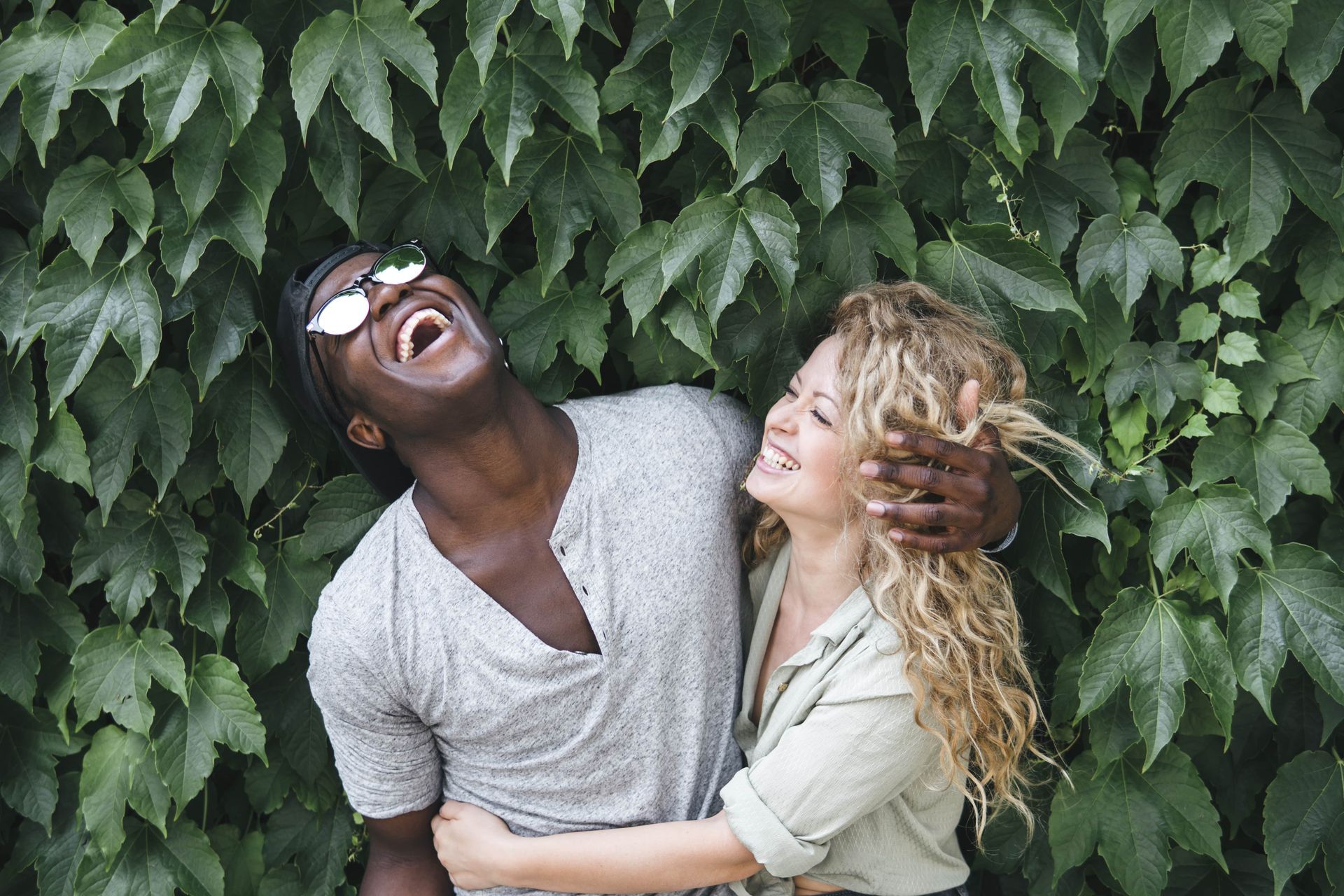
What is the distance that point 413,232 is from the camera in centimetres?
193

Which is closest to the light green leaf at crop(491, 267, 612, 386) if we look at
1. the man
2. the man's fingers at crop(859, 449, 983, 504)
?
the man

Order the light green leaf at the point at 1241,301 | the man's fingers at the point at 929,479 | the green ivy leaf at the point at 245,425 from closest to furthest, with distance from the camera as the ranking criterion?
the man's fingers at the point at 929,479 → the light green leaf at the point at 1241,301 → the green ivy leaf at the point at 245,425

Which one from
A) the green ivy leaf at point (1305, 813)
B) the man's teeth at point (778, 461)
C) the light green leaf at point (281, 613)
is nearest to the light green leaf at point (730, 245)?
the man's teeth at point (778, 461)

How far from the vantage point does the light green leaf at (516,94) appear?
172cm

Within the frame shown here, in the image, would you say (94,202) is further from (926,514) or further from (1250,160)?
(1250,160)

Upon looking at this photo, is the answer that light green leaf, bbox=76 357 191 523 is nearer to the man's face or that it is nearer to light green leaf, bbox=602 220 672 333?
the man's face

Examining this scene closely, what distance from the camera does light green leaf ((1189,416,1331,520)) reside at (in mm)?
1824

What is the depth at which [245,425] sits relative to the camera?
1.95 meters

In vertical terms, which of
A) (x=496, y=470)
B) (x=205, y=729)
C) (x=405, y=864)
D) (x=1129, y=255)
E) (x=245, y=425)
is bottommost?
(x=405, y=864)

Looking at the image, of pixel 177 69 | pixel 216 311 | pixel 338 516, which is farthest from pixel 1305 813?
pixel 177 69

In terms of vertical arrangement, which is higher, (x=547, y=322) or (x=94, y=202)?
(x=94, y=202)

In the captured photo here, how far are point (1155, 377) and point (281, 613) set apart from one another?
5.58ft

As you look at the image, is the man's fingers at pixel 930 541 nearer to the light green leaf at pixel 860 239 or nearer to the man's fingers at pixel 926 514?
the man's fingers at pixel 926 514

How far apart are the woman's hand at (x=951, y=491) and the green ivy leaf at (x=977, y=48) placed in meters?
0.45
